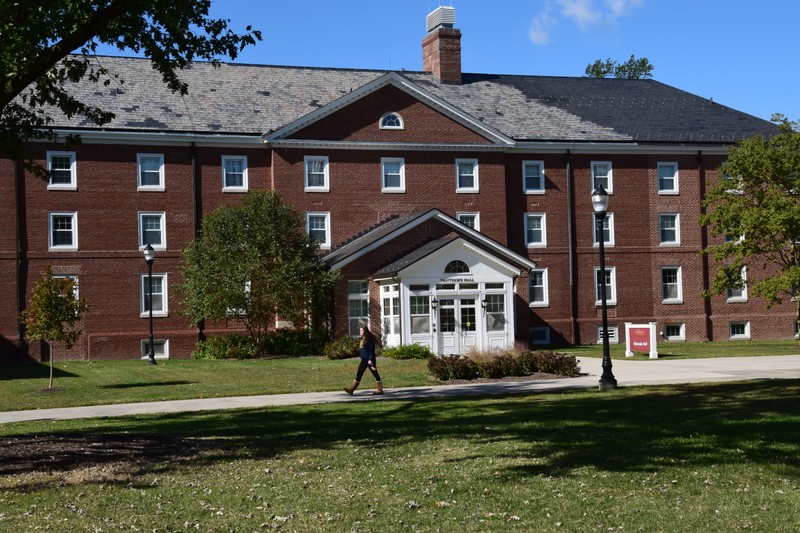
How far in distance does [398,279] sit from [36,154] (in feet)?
48.9

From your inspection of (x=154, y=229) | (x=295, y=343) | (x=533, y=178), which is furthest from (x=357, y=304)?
(x=533, y=178)

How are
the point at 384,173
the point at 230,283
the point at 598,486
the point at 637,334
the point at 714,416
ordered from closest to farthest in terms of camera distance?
the point at 598,486 → the point at 714,416 → the point at 637,334 → the point at 230,283 → the point at 384,173

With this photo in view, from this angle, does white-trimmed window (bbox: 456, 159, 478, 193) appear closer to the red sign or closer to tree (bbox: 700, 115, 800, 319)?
tree (bbox: 700, 115, 800, 319)

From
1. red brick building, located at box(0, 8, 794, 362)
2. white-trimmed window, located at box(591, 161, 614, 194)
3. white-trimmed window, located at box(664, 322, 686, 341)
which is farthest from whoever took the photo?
white-trimmed window, located at box(664, 322, 686, 341)

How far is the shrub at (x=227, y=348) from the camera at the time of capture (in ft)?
121

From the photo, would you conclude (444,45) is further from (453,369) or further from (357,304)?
(453,369)

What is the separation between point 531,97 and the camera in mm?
47594

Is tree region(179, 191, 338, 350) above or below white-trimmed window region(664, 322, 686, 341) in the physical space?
above

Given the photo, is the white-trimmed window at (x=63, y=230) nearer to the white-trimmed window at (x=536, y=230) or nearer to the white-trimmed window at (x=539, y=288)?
the white-trimmed window at (x=536, y=230)

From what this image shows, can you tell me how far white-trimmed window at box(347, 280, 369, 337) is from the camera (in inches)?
1518

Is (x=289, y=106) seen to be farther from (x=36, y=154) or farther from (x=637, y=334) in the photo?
(x=637, y=334)

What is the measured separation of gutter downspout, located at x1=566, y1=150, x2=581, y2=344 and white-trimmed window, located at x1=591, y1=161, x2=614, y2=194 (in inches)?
44.6

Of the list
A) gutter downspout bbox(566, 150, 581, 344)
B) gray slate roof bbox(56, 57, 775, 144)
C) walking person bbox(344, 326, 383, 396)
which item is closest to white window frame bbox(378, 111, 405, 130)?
gray slate roof bbox(56, 57, 775, 144)

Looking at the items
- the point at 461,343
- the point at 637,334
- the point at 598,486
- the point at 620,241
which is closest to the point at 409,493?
the point at 598,486
